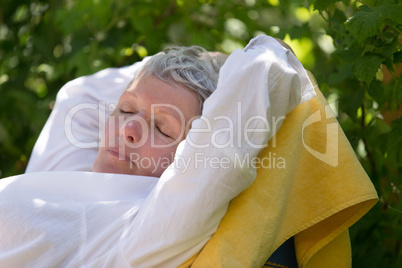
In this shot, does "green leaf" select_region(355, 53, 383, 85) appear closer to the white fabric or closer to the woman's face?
the white fabric

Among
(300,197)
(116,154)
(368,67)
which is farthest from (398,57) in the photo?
(116,154)

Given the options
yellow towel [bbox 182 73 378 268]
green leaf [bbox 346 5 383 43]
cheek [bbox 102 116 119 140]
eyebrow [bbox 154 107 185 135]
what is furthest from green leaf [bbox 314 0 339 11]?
cheek [bbox 102 116 119 140]

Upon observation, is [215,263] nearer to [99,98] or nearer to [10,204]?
[10,204]

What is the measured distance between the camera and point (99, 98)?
1.79 metres

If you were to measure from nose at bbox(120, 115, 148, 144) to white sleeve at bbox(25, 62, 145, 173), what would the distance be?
290mm

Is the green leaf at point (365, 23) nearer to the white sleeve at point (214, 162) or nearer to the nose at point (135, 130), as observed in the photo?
the white sleeve at point (214, 162)

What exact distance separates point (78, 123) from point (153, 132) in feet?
1.43

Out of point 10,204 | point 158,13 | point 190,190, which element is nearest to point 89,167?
point 10,204

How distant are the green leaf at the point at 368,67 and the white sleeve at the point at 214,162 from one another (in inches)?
9.6

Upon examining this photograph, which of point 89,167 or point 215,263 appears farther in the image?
point 89,167

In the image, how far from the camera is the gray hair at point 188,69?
4.72ft

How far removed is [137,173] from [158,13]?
115cm

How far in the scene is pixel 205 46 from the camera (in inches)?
83.0

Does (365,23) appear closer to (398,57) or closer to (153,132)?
(398,57)
